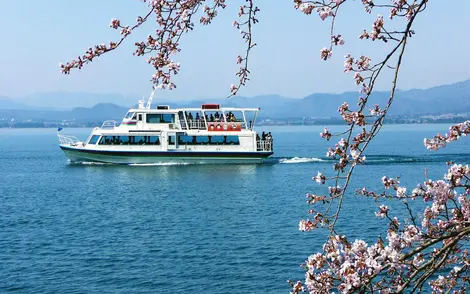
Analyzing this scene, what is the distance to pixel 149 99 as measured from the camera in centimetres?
6316

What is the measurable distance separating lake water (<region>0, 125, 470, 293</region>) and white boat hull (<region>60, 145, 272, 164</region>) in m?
2.33

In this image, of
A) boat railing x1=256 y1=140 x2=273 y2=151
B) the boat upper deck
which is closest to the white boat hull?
boat railing x1=256 y1=140 x2=273 y2=151

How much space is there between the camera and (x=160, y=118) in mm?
62688

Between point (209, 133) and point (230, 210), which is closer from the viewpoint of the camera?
point (230, 210)

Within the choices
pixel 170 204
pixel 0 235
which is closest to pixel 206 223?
pixel 170 204

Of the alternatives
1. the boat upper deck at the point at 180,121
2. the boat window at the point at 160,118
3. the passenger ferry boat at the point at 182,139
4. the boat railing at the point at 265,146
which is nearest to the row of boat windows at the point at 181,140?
the passenger ferry boat at the point at 182,139

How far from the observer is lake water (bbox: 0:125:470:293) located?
22.8 meters

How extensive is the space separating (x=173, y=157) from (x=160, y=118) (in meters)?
3.96

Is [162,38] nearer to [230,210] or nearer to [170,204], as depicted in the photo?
[230,210]

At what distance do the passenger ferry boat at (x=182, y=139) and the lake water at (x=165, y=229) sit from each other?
290cm

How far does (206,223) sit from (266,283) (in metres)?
12.0

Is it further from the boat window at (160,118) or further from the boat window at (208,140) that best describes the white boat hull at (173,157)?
the boat window at (160,118)

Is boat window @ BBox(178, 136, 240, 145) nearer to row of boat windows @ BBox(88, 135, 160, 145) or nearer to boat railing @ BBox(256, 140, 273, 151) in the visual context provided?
boat railing @ BBox(256, 140, 273, 151)

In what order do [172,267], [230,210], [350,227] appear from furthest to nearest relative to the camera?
1. [230,210]
2. [350,227]
3. [172,267]
